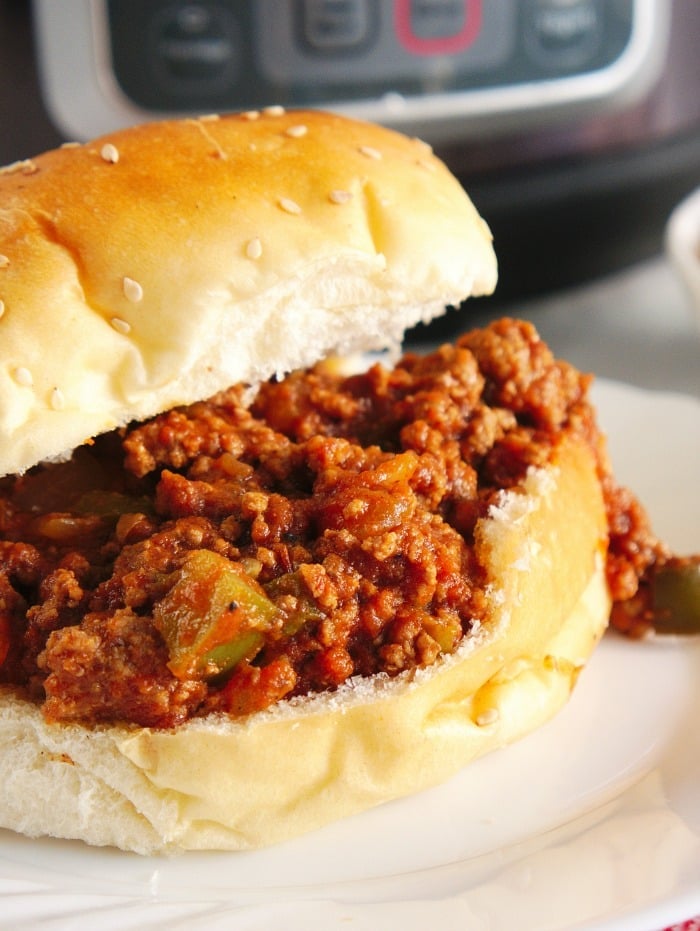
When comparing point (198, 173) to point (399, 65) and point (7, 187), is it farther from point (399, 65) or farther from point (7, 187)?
point (399, 65)

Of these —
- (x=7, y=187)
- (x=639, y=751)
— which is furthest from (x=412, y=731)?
(x=7, y=187)

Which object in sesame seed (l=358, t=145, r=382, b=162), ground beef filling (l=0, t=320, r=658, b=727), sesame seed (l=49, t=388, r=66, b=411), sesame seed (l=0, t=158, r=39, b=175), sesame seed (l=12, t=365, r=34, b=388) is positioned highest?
sesame seed (l=0, t=158, r=39, b=175)

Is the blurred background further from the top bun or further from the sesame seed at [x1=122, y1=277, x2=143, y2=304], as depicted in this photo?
the sesame seed at [x1=122, y1=277, x2=143, y2=304]

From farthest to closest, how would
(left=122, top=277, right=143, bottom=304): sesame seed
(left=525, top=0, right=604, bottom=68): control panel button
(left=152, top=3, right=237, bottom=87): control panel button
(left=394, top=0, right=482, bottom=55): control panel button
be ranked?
(left=525, top=0, right=604, bottom=68): control panel button
(left=394, top=0, right=482, bottom=55): control panel button
(left=152, top=3, right=237, bottom=87): control panel button
(left=122, top=277, right=143, bottom=304): sesame seed

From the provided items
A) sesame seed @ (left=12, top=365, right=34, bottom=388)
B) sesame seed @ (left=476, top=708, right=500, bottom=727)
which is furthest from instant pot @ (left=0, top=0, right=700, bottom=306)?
sesame seed @ (left=476, top=708, right=500, bottom=727)

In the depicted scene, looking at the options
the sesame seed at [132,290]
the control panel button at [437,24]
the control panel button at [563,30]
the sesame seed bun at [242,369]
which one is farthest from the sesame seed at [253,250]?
the control panel button at [563,30]

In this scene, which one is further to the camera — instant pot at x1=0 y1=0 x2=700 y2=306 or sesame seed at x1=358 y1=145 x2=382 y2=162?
instant pot at x1=0 y1=0 x2=700 y2=306

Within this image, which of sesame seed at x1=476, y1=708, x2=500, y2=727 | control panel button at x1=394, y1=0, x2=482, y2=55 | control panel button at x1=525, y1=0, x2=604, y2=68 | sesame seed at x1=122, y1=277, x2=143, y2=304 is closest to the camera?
sesame seed at x1=122, y1=277, x2=143, y2=304
